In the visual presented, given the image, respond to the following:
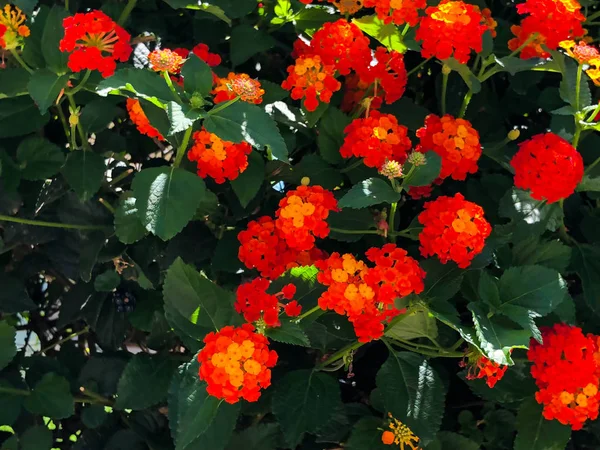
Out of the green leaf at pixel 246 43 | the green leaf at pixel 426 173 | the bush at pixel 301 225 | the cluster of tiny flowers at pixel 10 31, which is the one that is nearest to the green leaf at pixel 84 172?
the bush at pixel 301 225

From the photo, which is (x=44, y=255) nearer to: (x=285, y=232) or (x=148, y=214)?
(x=148, y=214)

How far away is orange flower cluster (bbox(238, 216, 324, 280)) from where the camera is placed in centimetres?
113

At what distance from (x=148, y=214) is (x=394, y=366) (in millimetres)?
522

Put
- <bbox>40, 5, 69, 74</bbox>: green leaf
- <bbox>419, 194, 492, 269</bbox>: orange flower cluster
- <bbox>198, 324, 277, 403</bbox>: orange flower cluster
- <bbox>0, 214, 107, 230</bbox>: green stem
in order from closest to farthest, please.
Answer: <bbox>198, 324, 277, 403</bbox>: orange flower cluster → <bbox>419, 194, 492, 269</bbox>: orange flower cluster → <bbox>40, 5, 69, 74</bbox>: green leaf → <bbox>0, 214, 107, 230</bbox>: green stem

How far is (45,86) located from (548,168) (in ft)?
2.80

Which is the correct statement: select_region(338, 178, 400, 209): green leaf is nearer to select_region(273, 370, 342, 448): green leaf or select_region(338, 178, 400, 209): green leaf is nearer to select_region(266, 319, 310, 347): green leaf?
select_region(266, 319, 310, 347): green leaf

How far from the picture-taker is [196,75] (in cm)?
105

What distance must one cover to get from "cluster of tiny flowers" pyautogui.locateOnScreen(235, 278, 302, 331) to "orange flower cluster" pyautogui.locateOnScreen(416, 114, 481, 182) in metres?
0.37

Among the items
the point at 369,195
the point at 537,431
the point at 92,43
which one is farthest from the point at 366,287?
the point at 92,43

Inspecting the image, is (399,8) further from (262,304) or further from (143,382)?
(143,382)

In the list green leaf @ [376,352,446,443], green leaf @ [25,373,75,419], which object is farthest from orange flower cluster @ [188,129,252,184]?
green leaf @ [25,373,75,419]

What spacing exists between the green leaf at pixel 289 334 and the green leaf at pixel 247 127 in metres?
0.27

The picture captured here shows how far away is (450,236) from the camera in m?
1.06

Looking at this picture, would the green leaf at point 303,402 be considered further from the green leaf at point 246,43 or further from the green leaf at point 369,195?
the green leaf at point 246,43
